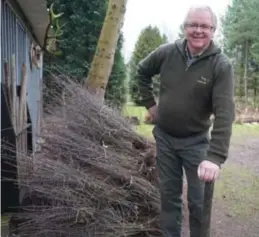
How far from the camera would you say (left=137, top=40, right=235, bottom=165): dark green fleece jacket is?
2.81 meters

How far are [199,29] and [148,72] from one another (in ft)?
2.26

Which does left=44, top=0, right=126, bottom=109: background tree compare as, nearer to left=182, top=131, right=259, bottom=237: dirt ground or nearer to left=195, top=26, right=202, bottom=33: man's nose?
left=182, top=131, right=259, bottom=237: dirt ground

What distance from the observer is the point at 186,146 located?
3297mm

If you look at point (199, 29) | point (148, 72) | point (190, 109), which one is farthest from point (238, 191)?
point (199, 29)

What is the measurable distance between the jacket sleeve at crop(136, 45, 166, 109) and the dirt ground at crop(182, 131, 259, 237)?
1354 millimetres

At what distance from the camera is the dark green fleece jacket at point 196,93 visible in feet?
9.22

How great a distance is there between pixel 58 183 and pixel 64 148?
18.3 inches

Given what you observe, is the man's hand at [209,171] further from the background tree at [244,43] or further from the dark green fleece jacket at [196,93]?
the background tree at [244,43]

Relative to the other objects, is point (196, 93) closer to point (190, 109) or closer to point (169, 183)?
point (190, 109)

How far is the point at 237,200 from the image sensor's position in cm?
575

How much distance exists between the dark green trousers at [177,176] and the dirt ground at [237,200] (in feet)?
2.49

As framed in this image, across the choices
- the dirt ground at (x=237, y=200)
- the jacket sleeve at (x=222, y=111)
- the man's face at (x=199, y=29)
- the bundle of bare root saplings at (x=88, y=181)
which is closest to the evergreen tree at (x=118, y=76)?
the dirt ground at (x=237, y=200)

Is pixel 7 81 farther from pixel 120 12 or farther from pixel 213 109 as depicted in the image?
pixel 120 12

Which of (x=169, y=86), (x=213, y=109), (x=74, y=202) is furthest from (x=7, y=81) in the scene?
(x=213, y=109)
